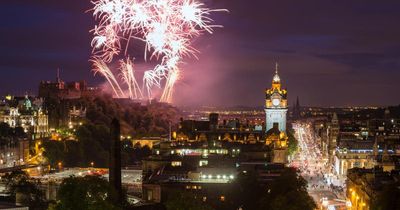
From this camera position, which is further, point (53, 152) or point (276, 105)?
point (276, 105)

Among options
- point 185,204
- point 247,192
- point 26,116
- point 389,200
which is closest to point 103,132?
point 26,116

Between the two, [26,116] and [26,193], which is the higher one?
[26,116]

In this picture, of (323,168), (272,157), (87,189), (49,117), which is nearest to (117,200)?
(87,189)

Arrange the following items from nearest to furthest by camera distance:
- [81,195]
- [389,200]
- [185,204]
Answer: [81,195] → [185,204] → [389,200]

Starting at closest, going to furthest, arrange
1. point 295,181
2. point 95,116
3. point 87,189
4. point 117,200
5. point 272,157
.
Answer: point 87,189
point 117,200
point 295,181
point 272,157
point 95,116

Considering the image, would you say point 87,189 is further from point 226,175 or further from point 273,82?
point 273,82

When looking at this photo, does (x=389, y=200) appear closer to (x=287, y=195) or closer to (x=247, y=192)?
(x=287, y=195)

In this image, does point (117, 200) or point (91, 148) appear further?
point (91, 148)

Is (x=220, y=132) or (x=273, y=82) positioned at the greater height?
(x=273, y=82)
